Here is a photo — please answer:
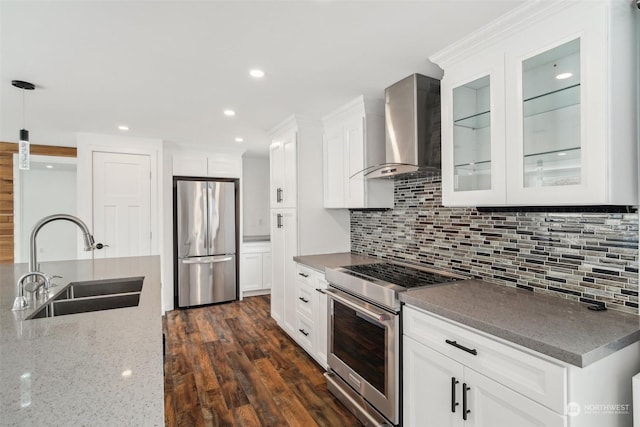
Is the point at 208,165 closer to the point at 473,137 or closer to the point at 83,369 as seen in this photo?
the point at 473,137

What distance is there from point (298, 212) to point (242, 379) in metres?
1.54

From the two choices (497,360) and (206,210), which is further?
(206,210)

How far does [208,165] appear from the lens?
4660 millimetres

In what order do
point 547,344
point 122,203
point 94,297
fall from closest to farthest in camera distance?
point 547,344 → point 94,297 → point 122,203

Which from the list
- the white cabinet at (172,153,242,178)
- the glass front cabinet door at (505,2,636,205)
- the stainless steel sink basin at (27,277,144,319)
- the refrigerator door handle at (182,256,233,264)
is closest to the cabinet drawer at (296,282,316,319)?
the stainless steel sink basin at (27,277,144,319)

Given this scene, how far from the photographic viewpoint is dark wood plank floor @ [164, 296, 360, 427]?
6.91ft

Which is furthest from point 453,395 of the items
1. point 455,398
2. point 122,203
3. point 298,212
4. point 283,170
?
point 122,203

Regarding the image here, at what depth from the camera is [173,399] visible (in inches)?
90.0

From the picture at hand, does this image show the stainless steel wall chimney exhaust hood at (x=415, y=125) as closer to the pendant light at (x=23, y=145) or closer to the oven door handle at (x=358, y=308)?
the oven door handle at (x=358, y=308)

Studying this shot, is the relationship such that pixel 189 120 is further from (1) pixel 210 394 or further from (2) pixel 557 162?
(2) pixel 557 162

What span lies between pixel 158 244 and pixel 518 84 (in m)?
4.20

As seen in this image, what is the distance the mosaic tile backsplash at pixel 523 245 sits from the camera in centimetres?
142

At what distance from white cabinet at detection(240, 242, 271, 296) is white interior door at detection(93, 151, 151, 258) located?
135 centimetres

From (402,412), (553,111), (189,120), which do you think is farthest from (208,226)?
(553,111)
